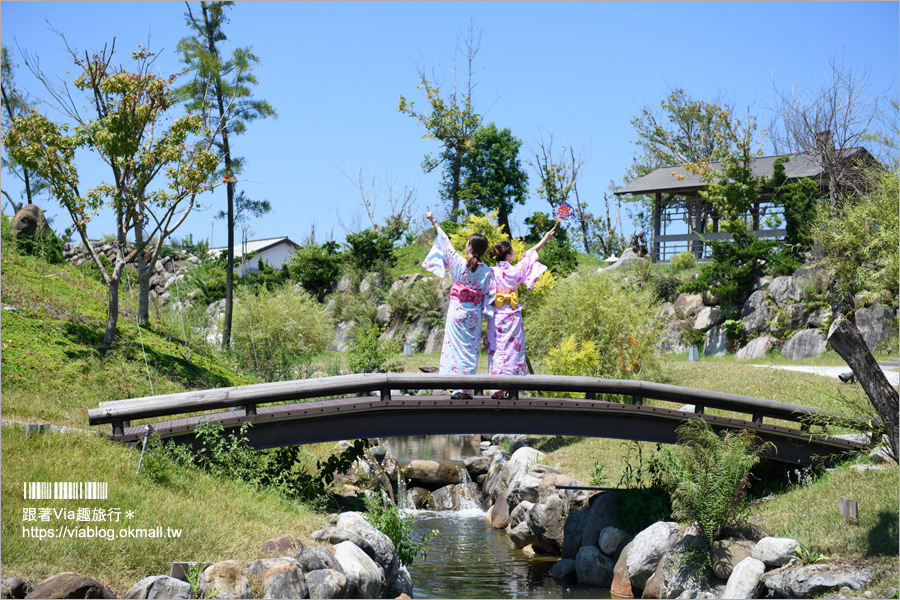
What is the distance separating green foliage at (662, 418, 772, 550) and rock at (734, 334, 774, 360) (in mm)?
13673

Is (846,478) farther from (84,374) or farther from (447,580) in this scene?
(84,374)

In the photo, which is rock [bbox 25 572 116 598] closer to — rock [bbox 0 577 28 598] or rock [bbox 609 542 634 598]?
rock [bbox 0 577 28 598]

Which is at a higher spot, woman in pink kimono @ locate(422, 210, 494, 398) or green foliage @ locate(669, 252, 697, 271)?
green foliage @ locate(669, 252, 697, 271)

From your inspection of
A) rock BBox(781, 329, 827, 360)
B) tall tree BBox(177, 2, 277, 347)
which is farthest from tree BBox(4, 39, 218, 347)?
rock BBox(781, 329, 827, 360)

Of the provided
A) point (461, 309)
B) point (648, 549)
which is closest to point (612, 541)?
point (648, 549)

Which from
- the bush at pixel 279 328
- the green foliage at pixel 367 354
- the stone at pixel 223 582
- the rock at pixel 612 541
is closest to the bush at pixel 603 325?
the green foliage at pixel 367 354

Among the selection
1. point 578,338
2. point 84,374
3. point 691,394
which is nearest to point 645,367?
point 578,338

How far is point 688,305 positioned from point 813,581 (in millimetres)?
17224

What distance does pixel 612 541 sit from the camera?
28.1 feet

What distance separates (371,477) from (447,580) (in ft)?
7.10

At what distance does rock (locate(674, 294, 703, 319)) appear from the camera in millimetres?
22172

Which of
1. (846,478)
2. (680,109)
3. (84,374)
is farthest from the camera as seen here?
(680,109)

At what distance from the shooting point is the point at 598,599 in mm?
7980

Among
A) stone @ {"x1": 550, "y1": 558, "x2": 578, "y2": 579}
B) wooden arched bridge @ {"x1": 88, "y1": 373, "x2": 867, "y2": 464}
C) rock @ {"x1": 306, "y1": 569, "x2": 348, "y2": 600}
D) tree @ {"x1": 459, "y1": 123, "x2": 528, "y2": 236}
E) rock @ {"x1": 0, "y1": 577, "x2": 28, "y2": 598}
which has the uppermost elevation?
tree @ {"x1": 459, "y1": 123, "x2": 528, "y2": 236}
